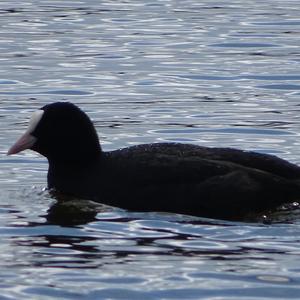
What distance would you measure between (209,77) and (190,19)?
5808 mm

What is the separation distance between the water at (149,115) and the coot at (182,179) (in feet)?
0.54

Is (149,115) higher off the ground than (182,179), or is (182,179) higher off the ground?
(182,179)

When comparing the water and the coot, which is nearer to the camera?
the water

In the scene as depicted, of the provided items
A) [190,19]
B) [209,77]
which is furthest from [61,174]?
[190,19]

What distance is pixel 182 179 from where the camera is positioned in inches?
494

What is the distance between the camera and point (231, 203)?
12.4 metres

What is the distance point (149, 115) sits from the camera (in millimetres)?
17141

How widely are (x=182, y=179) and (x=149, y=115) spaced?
464 centimetres

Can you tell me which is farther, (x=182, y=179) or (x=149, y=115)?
(x=149, y=115)

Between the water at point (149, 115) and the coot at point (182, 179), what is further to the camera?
the coot at point (182, 179)

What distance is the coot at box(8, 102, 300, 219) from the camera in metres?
12.4

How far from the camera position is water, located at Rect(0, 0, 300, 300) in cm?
1045

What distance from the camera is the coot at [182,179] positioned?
12442mm

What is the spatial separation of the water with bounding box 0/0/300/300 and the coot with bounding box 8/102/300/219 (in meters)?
0.17
